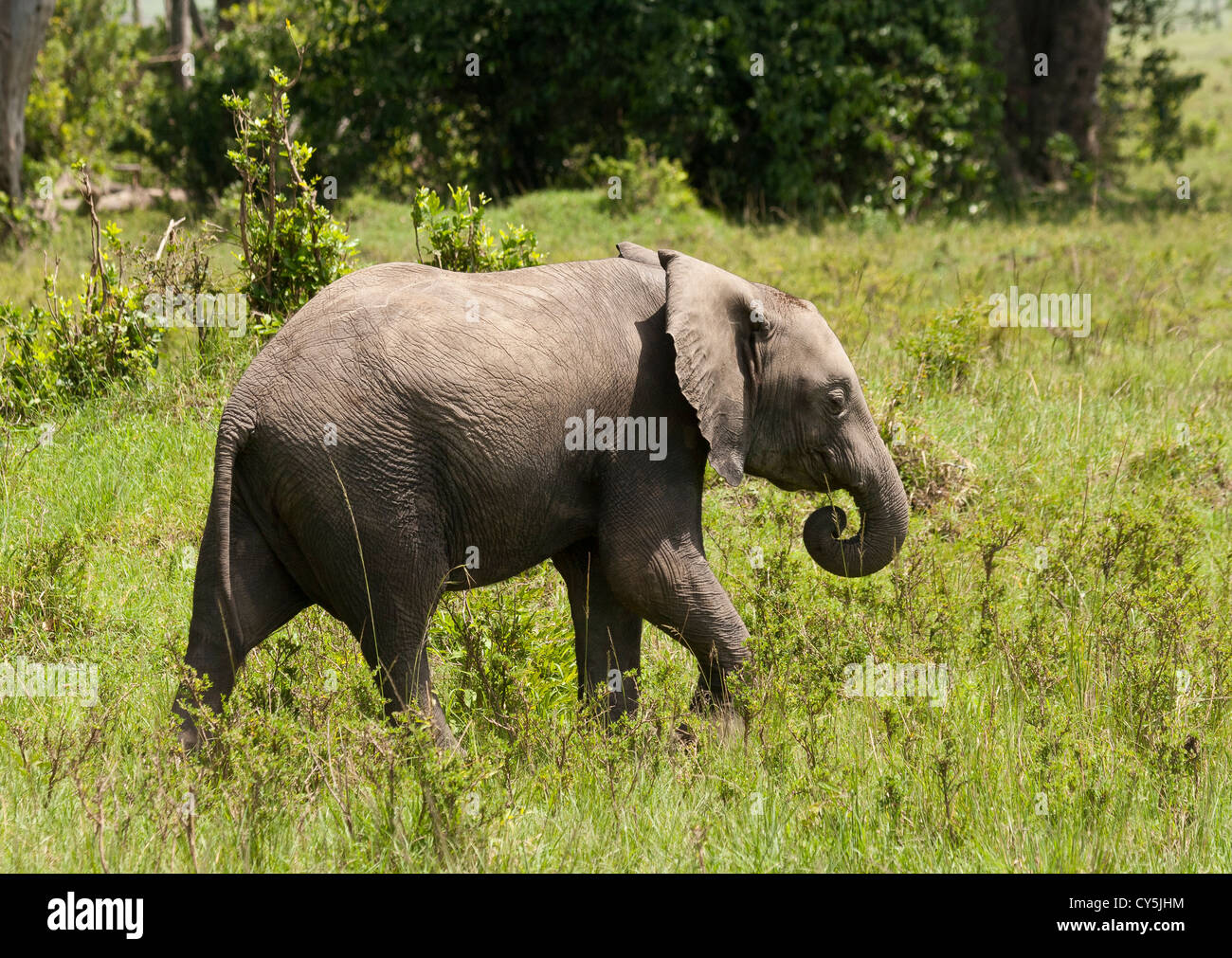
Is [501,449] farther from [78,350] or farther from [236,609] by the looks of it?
[78,350]

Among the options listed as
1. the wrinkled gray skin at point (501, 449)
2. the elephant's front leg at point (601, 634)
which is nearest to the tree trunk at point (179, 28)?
the elephant's front leg at point (601, 634)

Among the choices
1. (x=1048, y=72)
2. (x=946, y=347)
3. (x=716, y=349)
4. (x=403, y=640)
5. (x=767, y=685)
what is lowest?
(x=767, y=685)

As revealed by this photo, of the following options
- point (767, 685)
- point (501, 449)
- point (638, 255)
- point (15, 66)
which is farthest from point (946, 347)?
point (15, 66)

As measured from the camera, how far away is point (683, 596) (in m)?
4.74

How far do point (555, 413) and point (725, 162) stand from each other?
11.3 meters

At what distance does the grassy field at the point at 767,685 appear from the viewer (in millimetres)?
4148

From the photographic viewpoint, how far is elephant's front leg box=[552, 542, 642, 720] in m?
5.15

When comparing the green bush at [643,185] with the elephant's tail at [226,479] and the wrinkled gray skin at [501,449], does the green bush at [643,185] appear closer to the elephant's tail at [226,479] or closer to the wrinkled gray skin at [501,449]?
the wrinkled gray skin at [501,449]

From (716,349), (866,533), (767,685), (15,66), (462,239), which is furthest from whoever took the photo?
(15,66)

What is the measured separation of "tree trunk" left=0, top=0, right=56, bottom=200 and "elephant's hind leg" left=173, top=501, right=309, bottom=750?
11.1 meters

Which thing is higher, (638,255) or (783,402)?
(638,255)

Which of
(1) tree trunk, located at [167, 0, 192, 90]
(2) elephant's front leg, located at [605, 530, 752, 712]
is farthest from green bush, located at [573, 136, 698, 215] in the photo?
(1) tree trunk, located at [167, 0, 192, 90]

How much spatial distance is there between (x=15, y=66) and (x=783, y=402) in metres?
11.7

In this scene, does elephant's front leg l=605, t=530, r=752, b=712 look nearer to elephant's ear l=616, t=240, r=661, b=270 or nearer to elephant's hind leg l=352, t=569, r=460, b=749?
elephant's hind leg l=352, t=569, r=460, b=749
